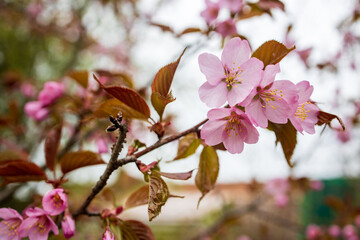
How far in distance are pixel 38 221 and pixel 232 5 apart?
69 cm

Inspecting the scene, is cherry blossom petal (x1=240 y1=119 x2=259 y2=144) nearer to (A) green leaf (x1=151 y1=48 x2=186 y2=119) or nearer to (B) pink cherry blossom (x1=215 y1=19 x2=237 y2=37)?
(A) green leaf (x1=151 y1=48 x2=186 y2=119)

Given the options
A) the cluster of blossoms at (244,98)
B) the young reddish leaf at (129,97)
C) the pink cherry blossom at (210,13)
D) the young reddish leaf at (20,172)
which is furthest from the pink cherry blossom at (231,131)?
the pink cherry blossom at (210,13)

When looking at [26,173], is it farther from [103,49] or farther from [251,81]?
[103,49]

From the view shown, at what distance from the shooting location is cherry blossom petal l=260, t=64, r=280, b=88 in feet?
1.37

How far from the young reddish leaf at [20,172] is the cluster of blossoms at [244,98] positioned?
0.31 meters

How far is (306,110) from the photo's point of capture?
0.47 meters

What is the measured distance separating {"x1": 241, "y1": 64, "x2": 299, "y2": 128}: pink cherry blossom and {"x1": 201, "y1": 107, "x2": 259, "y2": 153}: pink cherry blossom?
0.06 feet

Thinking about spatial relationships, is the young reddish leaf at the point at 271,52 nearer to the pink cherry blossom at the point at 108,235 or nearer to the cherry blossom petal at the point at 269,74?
the cherry blossom petal at the point at 269,74

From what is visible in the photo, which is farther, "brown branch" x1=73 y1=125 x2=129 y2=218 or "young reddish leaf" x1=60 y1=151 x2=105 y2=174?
"young reddish leaf" x1=60 y1=151 x2=105 y2=174

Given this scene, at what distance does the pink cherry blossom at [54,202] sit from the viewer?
0.49 m

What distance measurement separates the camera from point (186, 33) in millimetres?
747

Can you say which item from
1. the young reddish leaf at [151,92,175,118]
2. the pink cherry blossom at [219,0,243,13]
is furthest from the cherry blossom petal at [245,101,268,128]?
the pink cherry blossom at [219,0,243,13]

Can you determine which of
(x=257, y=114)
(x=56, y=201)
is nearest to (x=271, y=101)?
(x=257, y=114)

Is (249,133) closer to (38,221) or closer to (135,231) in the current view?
(135,231)
